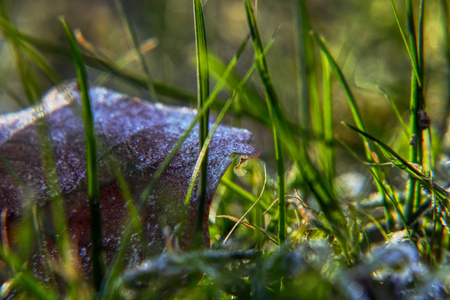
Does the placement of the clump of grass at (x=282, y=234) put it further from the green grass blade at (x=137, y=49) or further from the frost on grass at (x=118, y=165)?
the green grass blade at (x=137, y=49)

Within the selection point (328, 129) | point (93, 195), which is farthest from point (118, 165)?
point (328, 129)

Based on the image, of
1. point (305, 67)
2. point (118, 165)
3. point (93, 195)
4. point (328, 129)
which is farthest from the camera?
point (305, 67)

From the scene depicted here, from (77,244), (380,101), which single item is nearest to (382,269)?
(77,244)

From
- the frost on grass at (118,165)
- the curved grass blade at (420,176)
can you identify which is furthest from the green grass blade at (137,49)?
the curved grass blade at (420,176)

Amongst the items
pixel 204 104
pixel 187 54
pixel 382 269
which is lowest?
pixel 382 269

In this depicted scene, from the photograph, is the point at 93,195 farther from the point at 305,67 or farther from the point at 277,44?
the point at 277,44

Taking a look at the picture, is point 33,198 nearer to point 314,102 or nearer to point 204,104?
point 204,104

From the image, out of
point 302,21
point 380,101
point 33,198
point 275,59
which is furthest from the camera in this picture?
point 275,59

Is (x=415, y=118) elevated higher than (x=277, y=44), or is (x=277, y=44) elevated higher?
(x=277, y=44)
